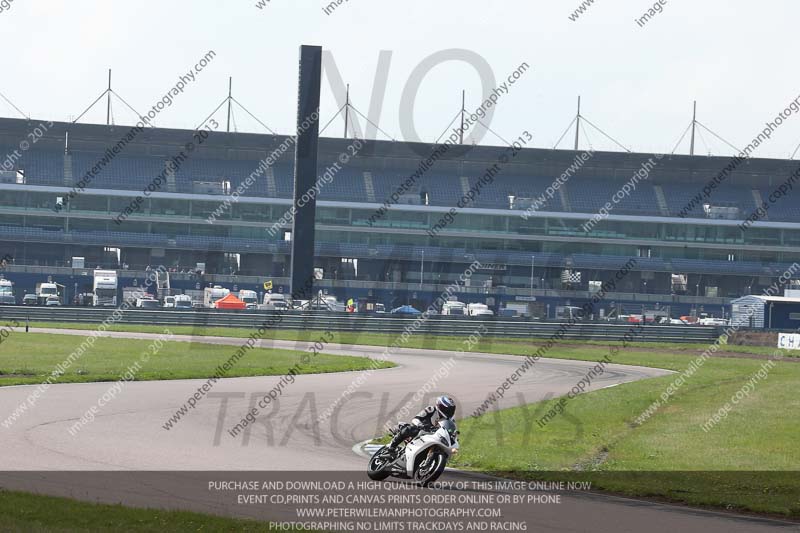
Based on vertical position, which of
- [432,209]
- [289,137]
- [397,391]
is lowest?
[397,391]

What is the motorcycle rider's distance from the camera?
12484 mm

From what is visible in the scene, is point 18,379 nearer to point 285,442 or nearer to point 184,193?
point 285,442

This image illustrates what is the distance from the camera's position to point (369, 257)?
8806cm

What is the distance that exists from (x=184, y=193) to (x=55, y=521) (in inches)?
3179

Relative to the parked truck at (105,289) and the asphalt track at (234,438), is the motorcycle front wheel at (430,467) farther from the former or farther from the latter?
the parked truck at (105,289)

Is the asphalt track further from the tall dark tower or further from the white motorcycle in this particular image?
the tall dark tower

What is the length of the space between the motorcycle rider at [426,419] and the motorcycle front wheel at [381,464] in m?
0.36

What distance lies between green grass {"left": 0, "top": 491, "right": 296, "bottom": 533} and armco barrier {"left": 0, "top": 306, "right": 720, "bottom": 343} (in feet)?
153

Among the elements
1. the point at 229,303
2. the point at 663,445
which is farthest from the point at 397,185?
the point at 663,445

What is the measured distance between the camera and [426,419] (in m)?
12.9

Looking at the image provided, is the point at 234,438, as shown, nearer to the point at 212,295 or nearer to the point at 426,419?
the point at 426,419

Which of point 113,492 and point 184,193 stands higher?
point 184,193

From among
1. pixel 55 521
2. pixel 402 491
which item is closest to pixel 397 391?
pixel 402 491

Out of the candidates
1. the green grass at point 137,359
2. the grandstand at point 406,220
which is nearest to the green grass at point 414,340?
the green grass at point 137,359
